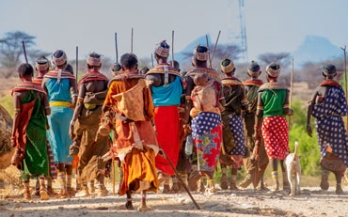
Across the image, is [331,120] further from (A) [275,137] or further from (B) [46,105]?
(B) [46,105]

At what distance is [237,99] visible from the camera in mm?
12227

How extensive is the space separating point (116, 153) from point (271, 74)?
3.66 metres

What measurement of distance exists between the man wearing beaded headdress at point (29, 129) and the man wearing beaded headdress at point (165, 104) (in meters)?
1.59

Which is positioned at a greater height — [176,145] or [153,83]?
[153,83]

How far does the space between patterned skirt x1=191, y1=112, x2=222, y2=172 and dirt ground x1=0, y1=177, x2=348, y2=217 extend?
0.52m

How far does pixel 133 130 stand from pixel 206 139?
2027 millimetres

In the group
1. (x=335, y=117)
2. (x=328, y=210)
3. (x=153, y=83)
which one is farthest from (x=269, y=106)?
(x=328, y=210)

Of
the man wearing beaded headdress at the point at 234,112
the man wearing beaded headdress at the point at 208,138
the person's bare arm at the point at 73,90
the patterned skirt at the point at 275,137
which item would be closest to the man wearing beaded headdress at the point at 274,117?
the patterned skirt at the point at 275,137

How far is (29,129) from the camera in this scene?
441 inches

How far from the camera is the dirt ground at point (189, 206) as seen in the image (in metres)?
9.16

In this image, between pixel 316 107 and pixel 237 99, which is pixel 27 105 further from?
pixel 316 107

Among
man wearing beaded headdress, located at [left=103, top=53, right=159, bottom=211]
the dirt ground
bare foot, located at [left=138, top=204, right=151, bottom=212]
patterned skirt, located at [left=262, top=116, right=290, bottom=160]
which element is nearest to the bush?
patterned skirt, located at [left=262, top=116, right=290, bottom=160]

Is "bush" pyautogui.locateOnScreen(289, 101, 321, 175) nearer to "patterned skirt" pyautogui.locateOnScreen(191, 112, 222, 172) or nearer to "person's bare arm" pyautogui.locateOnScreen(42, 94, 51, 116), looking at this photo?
"patterned skirt" pyautogui.locateOnScreen(191, 112, 222, 172)

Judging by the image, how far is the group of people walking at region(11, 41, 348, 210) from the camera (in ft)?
36.7
